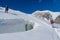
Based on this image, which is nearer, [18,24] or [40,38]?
[40,38]

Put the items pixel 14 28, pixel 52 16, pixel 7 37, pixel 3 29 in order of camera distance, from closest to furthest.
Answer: pixel 7 37 → pixel 3 29 → pixel 14 28 → pixel 52 16

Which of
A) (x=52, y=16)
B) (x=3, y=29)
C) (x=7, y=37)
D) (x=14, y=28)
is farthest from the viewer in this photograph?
(x=52, y=16)

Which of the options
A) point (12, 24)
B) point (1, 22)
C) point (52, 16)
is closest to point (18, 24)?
point (12, 24)

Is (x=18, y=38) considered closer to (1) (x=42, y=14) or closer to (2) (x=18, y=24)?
(2) (x=18, y=24)

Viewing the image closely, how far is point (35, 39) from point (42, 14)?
20794 mm

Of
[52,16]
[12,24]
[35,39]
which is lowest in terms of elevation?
[35,39]

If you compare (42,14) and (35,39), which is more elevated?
(42,14)

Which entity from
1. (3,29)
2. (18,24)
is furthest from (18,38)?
(18,24)

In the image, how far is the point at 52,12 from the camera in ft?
96.4

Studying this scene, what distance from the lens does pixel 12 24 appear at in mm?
11539

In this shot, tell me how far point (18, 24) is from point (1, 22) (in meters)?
1.39

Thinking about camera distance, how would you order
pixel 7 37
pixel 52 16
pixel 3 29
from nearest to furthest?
pixel 7 37, pixel 3 29, pixel 52 16

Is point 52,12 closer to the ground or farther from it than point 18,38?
farther from it

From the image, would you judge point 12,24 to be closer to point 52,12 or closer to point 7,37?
point 7,37
